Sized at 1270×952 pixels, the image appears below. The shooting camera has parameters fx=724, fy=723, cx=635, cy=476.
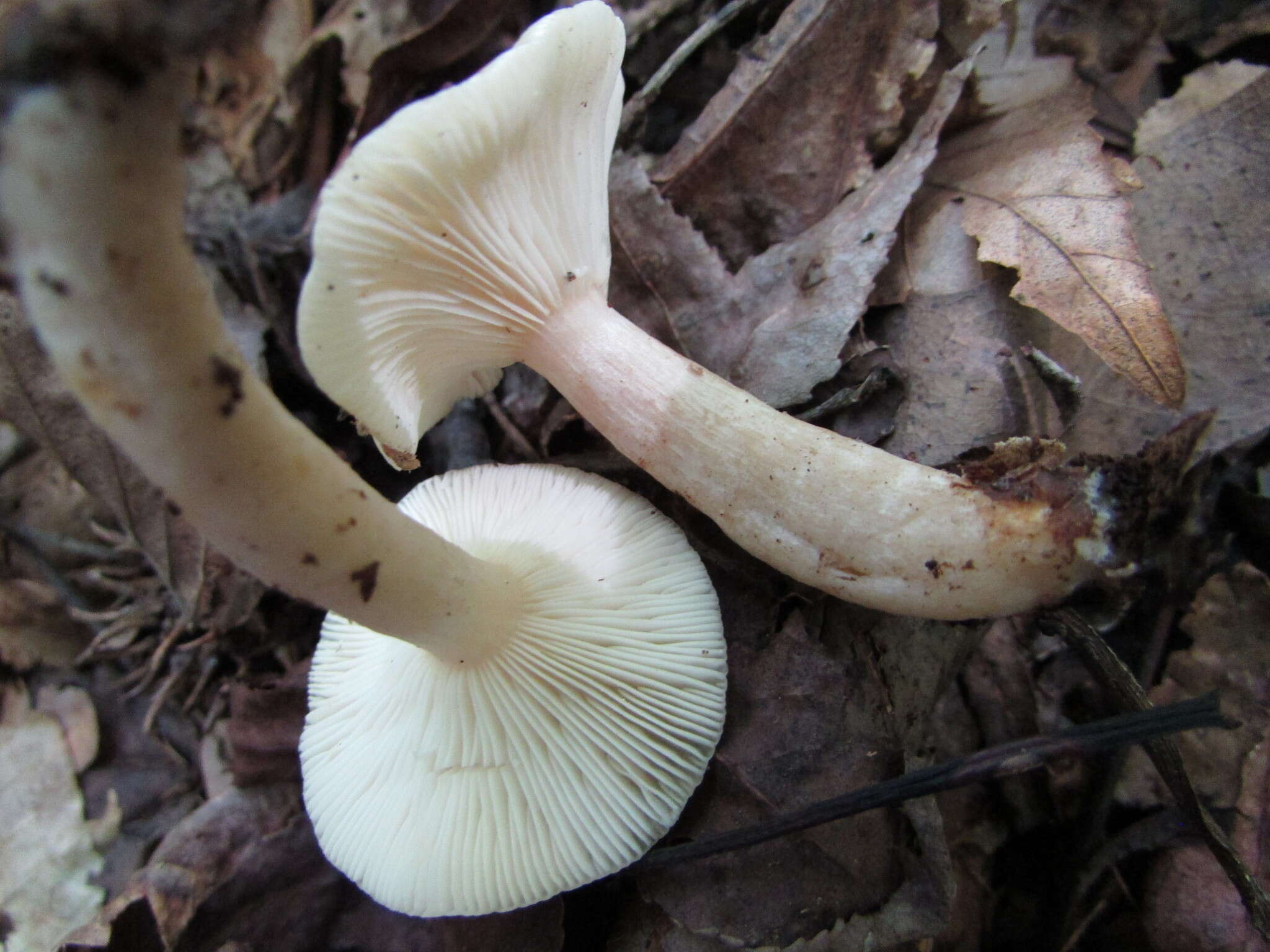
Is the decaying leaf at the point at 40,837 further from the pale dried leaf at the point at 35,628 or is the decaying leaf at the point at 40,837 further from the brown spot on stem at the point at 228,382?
the brown spot on stem at the point at 228,382

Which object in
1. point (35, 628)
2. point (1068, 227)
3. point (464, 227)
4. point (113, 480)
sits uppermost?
point (464, 227)

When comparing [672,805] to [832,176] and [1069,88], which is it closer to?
[832,176]

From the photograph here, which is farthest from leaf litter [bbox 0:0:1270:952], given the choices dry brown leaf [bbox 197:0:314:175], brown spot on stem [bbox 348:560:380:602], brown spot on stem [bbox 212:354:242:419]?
brown spot on stem [bbox 212:354:242:419]

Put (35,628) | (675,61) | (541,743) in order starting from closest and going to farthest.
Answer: (541,743), (675,61), (35,628)

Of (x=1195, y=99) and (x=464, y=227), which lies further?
(x=1195, y=99)

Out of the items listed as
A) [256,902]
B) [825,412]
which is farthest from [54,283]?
[256,902]

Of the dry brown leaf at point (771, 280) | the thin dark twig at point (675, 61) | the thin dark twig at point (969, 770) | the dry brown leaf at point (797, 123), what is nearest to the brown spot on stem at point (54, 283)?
the dry brown leaf at point (771, 280)

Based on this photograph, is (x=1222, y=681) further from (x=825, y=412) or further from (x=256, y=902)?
(x=256, y=902)
